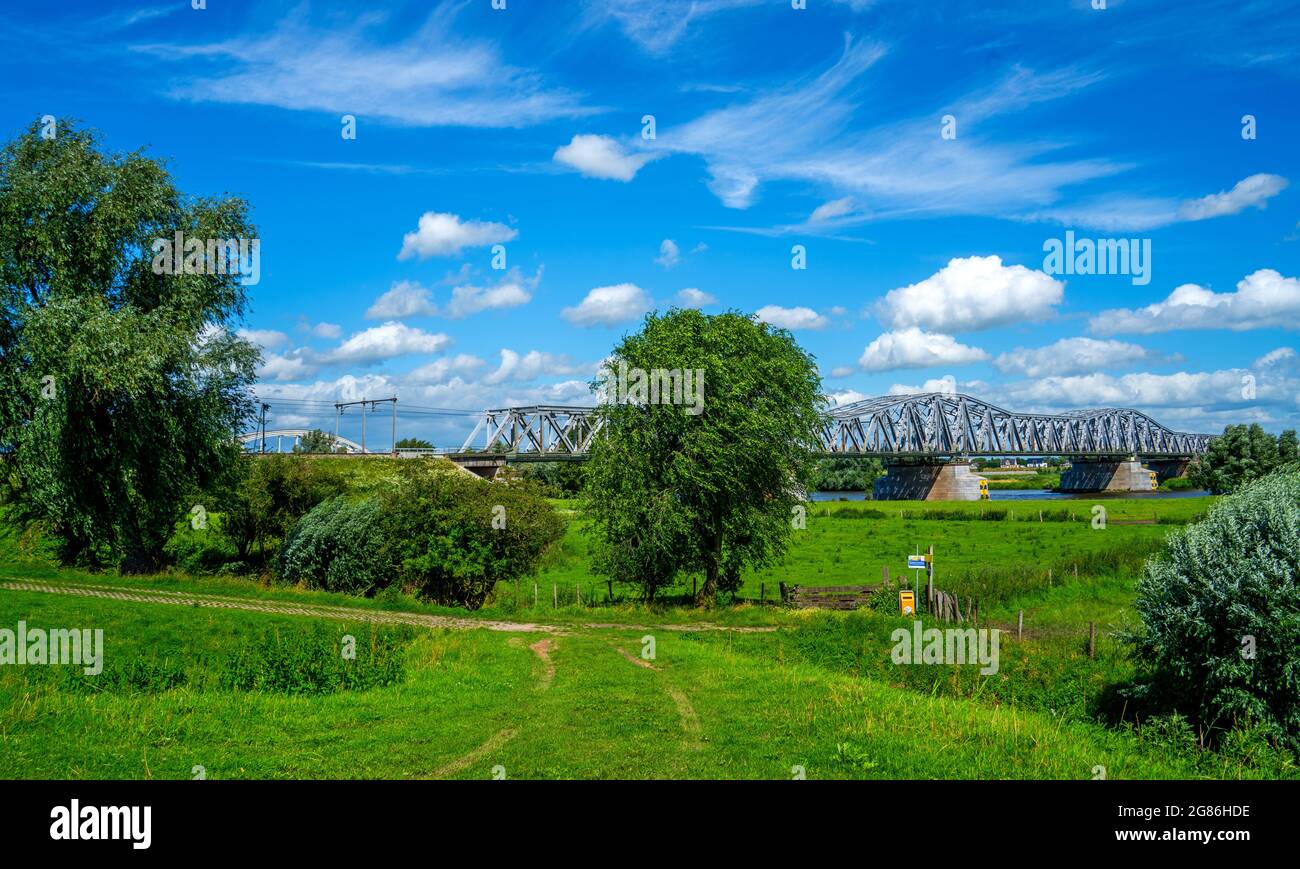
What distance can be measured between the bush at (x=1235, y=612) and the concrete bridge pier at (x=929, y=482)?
128165mm

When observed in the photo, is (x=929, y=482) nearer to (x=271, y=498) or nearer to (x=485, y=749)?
(x=271, y=498)

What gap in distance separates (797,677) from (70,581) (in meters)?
27.6

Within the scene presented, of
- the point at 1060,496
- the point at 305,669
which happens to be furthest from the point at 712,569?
the point at 1060,496

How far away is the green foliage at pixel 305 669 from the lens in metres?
17.4

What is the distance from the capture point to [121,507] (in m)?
34.6

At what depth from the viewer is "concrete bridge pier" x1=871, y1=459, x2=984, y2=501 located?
14612 cm

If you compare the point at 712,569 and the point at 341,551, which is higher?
the point at 341,551

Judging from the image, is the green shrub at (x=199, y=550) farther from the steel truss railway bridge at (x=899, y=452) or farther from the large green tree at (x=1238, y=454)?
the large green tree at (x=1238, y=454)

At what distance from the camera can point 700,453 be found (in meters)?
33.8

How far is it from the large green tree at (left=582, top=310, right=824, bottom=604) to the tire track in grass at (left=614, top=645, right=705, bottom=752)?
39.5 feet

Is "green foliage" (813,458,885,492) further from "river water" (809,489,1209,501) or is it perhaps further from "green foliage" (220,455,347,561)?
"green foliage" (220,455,347,561)

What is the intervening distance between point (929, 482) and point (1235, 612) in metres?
139

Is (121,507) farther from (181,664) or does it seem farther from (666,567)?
(666,567)
